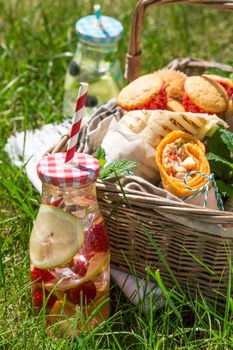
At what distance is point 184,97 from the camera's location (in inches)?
68.5

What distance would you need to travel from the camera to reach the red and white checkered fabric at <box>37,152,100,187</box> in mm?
1346

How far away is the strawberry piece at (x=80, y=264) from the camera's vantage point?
140cm

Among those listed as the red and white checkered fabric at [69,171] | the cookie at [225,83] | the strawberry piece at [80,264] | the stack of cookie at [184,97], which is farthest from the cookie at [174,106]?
the strawberry piece at [80,264]

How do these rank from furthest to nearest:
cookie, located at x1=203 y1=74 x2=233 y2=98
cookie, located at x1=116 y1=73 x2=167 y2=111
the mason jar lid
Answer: the mason jar lid, cookie, located at x1=203 y1=74 x2=233 y2=98, cookie, located at x1=116 y1=73 x2=167 y2=111

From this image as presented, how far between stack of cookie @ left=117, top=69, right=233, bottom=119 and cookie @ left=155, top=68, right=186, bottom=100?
0.01 meters

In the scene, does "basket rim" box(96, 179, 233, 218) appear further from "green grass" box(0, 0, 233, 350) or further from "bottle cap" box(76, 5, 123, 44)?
"bottle cap" box(76, 5, 123, 44)

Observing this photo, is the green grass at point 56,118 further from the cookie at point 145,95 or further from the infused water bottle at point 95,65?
the cookie at point 145,95

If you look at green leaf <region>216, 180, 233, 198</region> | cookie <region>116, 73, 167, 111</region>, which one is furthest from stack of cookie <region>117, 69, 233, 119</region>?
green leaf <region>216, 180, 233, 198</region>

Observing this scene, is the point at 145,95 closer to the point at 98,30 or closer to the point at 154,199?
the point at 154,199

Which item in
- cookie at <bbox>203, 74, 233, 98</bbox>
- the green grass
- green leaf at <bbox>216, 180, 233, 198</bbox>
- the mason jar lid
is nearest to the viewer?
the green grass

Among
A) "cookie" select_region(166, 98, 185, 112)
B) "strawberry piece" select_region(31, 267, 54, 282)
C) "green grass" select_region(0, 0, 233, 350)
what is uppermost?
"cookie" select_region(166, 98, 185, 112)

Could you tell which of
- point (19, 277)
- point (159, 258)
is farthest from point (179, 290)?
point (19, 277)

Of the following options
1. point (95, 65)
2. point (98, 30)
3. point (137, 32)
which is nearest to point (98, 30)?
point (98, 30)

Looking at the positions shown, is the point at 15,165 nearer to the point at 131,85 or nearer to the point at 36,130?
the point at 36,130
